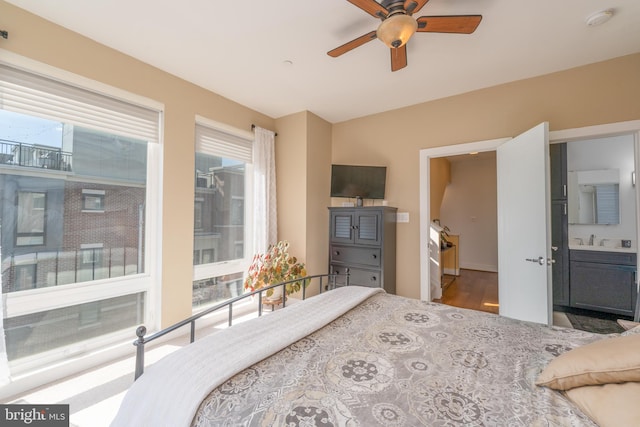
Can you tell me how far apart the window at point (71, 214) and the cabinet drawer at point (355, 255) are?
209 cm

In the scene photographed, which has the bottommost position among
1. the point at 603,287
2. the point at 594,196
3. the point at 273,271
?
the point at 603,287

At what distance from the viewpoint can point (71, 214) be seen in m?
2.21

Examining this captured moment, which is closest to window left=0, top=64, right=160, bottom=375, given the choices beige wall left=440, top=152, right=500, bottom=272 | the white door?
the white door

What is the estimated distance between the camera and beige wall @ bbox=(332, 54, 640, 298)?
244 centimetres

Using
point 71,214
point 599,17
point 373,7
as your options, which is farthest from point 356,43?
point 71,214

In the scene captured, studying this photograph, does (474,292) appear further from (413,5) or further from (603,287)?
(413,5)

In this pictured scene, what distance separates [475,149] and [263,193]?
8.54 feet

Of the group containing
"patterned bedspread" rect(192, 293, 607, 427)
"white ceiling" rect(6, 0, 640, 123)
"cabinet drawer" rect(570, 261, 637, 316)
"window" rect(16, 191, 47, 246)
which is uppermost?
"white ceiling" rect(6, 0, 640, 123)

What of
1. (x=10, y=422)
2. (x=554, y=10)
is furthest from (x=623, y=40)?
(x=10, y=422)

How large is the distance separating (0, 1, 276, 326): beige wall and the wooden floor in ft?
11.6

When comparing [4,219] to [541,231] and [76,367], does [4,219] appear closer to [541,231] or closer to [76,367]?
[76,367]

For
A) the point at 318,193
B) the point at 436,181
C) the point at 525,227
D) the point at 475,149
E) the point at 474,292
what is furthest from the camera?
the point at 436,181

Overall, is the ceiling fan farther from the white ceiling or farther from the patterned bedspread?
the patterned bedspread

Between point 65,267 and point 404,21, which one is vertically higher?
point 404,21
